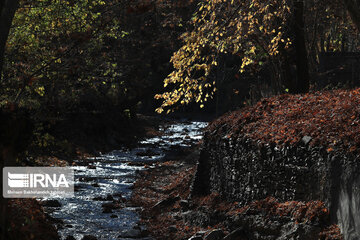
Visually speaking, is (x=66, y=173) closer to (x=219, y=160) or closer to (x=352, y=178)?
(x=219, y=160)

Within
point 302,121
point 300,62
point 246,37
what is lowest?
point 302,121

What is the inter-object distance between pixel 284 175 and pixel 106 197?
7180mm

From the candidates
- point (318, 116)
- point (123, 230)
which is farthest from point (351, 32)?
point (123, 230)

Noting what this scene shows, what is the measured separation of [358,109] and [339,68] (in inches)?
406

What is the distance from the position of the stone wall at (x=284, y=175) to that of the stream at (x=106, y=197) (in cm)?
243

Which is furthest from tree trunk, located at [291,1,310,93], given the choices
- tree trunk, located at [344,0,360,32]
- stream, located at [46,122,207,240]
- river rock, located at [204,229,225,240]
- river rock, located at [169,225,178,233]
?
river rock, located at [204,229,225,240]

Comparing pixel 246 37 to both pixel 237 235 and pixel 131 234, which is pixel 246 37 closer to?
pixel 237 235

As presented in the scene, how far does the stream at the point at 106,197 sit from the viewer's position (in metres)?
11.8

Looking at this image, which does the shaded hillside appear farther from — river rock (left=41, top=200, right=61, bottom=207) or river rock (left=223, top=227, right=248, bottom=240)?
river rock (left=41, top=200, right=61, bottom=207)

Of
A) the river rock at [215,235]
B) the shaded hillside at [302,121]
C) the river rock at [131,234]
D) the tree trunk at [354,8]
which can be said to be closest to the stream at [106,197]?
the river rock at [131,234]

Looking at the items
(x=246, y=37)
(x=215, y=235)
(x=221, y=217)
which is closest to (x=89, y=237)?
(x=215, y=235)

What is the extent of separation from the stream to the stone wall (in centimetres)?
243

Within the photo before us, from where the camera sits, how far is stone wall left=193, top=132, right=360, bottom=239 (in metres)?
7.78

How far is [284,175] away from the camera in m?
9.73
